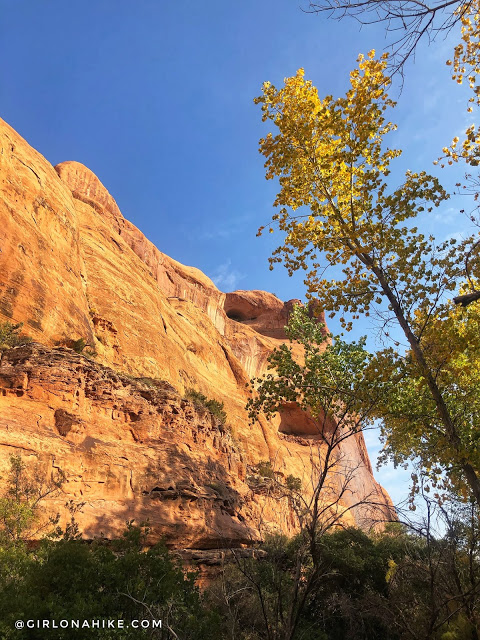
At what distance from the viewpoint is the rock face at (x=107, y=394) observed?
1428 centimetres

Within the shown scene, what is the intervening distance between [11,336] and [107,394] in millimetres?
4511

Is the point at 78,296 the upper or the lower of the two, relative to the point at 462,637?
upper

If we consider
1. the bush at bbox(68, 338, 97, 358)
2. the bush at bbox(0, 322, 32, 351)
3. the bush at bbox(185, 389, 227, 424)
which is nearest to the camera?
the bush at bbox(0, 322, 32, 351)

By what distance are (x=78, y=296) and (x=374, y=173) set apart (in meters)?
19.1

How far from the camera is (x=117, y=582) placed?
767cm

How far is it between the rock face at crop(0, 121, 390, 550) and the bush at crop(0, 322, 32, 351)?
0.48 m

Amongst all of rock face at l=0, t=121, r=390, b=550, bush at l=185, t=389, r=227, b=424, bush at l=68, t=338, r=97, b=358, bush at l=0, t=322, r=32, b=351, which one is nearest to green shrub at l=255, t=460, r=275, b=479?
rock face at l=0, t=121, r=390, b=550

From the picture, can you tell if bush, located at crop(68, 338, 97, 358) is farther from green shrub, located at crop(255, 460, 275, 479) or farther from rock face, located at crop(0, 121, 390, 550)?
green shrub, located at crop(255, 460, 275, 479)

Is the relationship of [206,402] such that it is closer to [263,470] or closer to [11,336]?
[263,470]

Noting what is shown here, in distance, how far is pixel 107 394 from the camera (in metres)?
17.5

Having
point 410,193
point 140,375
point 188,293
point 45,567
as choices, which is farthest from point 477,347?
point 188,293

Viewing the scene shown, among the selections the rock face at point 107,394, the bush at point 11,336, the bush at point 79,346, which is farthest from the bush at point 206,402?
the bush at point 11,336

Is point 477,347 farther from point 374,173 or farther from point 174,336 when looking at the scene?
point 174,336

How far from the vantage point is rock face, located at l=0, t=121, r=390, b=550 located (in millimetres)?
14281
